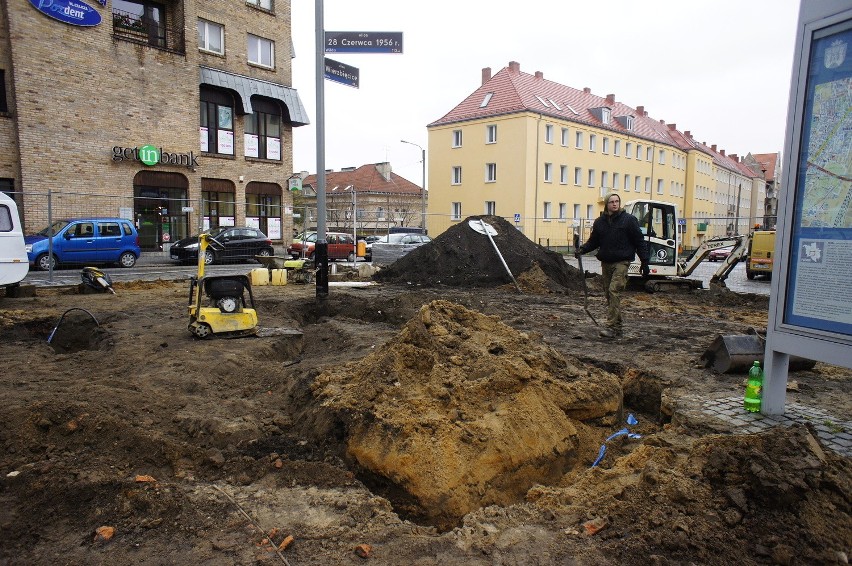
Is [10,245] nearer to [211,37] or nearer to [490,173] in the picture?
[211,37]

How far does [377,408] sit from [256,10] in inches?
1130

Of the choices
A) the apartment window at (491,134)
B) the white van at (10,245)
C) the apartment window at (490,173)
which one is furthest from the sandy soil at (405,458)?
the apartment window at (491,134)

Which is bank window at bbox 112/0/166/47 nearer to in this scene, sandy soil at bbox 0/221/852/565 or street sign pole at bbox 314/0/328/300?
street sign pole at bbox 314/0/328/300

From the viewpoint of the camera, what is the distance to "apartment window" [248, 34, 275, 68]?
92.3 feet

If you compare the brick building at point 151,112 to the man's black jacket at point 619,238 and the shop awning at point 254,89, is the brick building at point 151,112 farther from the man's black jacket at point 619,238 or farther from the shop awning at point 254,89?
the man's black jacket at point 619,238

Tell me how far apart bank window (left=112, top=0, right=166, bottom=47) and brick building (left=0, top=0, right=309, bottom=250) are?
2.0 inches

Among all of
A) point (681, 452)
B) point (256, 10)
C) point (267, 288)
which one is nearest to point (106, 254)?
point (267, 288)

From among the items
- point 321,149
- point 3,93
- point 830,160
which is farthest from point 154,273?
point 830,160

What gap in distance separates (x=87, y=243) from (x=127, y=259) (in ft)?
4.31

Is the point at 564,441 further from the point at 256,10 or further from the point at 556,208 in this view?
the point at 556,208

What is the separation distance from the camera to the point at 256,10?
1099 inches

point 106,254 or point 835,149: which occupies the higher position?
point 835,149

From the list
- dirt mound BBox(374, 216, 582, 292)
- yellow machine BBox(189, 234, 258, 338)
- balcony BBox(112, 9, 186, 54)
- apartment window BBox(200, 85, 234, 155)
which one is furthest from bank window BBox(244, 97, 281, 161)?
yellow machine BBox(189, 234, 258, 338)

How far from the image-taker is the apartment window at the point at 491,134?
138 ft
